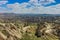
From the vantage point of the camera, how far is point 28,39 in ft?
59.8

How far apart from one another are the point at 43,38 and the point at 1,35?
232 inches

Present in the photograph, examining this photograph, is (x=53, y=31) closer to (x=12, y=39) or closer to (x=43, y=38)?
(x=43, y=38)

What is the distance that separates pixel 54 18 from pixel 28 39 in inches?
974

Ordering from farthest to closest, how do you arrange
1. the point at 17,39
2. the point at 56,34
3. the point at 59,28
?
the point at 59,28 < the point at 56,34 < the point at 17,39

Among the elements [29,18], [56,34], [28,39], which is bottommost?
[29,18]

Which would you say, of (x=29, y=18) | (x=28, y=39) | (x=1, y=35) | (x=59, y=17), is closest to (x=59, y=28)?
(x=28, y=39)

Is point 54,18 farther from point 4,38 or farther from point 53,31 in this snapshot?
point 4,38

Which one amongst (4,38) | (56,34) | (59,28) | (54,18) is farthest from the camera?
(54,18)

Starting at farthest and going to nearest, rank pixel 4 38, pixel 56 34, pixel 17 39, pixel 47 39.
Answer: pixel 56 34 → pixel 47 39 → pixel 17 39 → pixel 4 38

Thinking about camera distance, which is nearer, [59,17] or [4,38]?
[4,38]

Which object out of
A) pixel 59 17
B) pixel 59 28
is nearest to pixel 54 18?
pixel 59 17

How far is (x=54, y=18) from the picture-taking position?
42.1 metres

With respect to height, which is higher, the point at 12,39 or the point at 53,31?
the point at 12,39

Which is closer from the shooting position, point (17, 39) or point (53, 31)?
point (17, 39)
